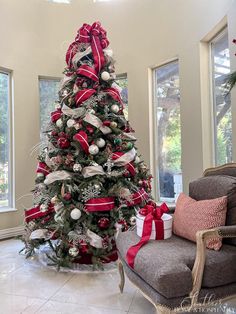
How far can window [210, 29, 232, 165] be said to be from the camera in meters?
3.35

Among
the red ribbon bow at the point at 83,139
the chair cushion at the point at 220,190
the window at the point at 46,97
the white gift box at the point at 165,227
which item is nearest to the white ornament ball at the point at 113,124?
the red ribbon bow at the point at 83,139

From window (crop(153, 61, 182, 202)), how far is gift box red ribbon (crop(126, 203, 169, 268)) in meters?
2.01

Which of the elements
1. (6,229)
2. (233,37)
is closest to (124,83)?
(233,37)

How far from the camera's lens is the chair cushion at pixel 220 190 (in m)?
1.95

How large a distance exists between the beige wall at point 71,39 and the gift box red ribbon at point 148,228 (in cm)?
172

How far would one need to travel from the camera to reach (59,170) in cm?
302

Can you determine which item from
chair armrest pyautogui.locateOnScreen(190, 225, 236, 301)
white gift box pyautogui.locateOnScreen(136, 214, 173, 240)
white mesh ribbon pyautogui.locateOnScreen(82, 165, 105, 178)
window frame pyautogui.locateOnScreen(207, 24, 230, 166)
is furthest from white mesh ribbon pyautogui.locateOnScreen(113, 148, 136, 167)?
chair armrest pyautogui.locateOnScreen(190, 225, 236, 301)

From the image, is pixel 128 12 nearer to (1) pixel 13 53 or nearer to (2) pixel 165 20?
(2) pixel 165 20

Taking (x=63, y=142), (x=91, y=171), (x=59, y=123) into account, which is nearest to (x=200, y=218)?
(x=91, y=171)

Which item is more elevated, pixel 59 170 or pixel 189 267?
pixel 59 170

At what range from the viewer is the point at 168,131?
4.32 metres

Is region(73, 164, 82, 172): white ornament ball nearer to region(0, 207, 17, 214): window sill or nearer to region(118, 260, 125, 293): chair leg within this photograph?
region(118, 260, 125, 293): chair leg

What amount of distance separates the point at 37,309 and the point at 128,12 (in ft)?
14.0

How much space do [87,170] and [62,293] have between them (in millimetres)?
1137
